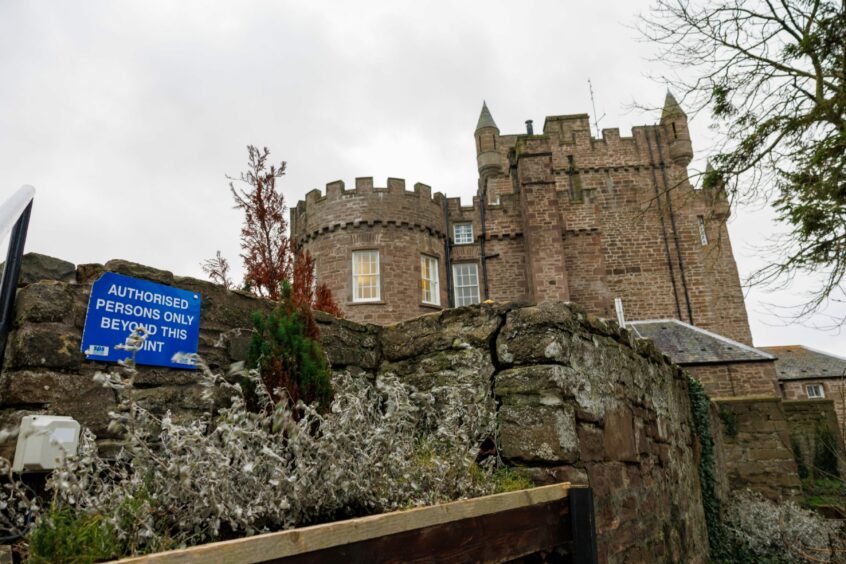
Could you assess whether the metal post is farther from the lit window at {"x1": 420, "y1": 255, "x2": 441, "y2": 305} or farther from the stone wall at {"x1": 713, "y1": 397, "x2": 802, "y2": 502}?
the lit window at {"x1": 420, "y1": 255, "x2": 441, "y2": 305}

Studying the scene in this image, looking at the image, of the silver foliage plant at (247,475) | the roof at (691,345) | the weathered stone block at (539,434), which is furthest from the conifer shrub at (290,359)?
the roof at (691,345)

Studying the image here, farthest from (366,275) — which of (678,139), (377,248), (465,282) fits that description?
(678,139)

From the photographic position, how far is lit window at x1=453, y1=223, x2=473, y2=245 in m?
19.5

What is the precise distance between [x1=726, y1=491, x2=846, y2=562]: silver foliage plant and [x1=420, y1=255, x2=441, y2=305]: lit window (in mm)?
10499

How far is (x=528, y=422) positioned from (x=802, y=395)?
35.6 metres

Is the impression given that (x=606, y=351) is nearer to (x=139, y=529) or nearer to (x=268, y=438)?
(x=268, y=438)

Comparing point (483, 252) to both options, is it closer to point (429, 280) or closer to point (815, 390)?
point (429, 280)

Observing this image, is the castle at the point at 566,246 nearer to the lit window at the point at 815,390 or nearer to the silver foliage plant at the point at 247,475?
the silver foliage plant at the point at 247,475

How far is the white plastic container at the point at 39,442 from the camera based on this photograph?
2.53 meters

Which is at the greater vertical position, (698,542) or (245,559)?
(245,559)

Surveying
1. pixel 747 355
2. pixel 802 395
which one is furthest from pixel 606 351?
pixel 802 395

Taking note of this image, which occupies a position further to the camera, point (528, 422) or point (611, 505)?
point (611, 505)

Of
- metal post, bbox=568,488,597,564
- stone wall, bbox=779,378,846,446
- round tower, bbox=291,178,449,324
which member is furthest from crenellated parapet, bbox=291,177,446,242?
stone wall, bbox=779,378,846,446

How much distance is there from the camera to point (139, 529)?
179 centimetres
